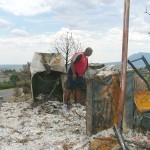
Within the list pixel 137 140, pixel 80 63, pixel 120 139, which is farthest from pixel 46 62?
pixel 120 139

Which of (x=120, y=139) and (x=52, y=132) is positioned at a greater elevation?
(x=120, y=139)

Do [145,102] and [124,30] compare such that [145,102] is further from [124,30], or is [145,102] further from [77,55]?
[77,55]

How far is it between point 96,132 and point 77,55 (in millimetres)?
3237

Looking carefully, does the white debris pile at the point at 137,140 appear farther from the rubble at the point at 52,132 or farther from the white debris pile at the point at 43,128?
the white debris pile at the point at 43,128

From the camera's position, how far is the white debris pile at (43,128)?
739cm

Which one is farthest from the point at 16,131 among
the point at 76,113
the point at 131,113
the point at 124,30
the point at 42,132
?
the point at 124,30

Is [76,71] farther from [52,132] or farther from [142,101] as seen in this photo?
[142,101]

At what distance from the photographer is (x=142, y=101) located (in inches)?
310

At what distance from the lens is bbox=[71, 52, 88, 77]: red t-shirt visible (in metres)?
10.4

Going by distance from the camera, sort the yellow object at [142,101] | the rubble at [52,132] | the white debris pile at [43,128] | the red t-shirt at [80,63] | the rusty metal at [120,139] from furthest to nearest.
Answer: the red t-shirt at [80,63] < the yellow object at [142,101] < the white debris pile at [43,128] < the rubble at [52,132] < the rusty metal at [120,139]

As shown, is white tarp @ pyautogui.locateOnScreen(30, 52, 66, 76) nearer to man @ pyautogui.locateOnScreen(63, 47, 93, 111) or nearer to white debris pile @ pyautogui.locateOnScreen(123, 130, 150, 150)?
man @ pyautogui.locateOnScreen(63, 47, 93, 111)

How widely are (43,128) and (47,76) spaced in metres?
3.51

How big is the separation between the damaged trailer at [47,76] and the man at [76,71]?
99 centimetres

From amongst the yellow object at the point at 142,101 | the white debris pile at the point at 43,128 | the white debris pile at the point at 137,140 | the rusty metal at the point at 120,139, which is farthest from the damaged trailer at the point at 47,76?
the rusty metal at the point at 120,139
